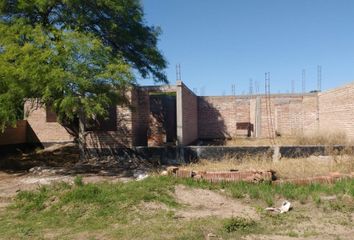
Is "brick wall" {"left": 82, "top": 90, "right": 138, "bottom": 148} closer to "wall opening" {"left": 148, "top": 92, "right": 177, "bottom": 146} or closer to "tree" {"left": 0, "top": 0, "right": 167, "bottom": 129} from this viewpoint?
"wall opening" {"left": 148, "top": 92, "right": 177, "bottom": 146}

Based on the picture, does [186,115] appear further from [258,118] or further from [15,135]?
[15,135]

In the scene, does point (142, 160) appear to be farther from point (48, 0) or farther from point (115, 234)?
point (115, 234)

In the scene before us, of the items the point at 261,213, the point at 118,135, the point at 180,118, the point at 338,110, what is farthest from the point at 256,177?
the point at 338,110

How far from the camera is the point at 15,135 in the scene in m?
16.9

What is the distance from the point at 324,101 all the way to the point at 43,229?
15.7m

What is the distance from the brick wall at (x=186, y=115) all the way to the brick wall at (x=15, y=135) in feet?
24.6

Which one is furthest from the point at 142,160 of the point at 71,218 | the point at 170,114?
the point at 71,218

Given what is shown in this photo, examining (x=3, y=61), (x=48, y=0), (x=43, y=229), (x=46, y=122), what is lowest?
(x=43, y=229)

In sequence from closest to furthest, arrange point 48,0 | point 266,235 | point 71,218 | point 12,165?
point 266,235 → point 71,218 → point 48,0 → point 12,165

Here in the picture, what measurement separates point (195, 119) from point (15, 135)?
8.69 meters

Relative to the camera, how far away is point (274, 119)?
68.6ft

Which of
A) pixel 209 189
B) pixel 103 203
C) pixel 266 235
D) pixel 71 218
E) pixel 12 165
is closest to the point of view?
pixel 266 235

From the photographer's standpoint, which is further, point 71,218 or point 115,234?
point 71,218

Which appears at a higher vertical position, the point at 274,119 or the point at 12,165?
the point at 274,119
